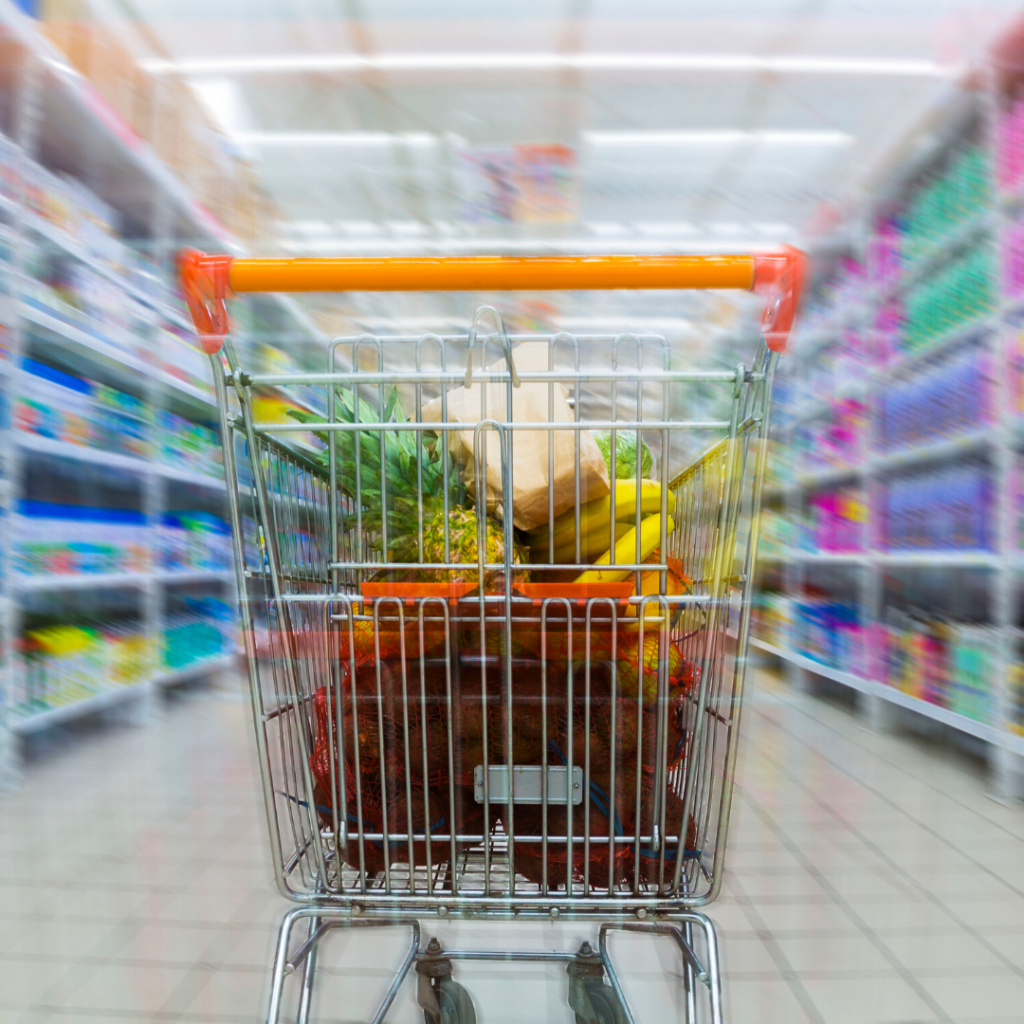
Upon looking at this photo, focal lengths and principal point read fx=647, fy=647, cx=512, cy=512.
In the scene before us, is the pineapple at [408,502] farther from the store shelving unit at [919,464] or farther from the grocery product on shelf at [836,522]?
the grocery product on shelf at [836,522]

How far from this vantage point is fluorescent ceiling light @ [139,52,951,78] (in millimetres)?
1031

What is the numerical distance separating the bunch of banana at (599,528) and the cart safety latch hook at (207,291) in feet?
1.04

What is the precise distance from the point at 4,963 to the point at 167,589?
47.4 inches

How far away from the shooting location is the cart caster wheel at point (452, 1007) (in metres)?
0.73

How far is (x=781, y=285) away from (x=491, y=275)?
22 centimetres

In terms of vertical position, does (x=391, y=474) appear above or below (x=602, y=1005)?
above

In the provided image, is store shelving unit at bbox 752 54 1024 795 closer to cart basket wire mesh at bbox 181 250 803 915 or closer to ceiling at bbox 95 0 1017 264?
ceiling at bbox 95 0 1017 264

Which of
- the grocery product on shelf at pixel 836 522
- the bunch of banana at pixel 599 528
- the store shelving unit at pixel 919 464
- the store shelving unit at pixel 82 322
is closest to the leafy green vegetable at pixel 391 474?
the bunch of banana at pixel 599 528

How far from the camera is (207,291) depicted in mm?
488

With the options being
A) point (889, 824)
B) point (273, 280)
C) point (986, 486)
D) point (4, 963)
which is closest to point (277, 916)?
point (4, 963)

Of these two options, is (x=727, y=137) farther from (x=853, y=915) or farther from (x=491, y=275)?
(x=853, y=915)

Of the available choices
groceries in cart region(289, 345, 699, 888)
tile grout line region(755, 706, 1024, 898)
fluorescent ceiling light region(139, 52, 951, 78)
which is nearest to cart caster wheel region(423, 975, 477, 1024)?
groceries in cart region(289, 345, 699, 888)

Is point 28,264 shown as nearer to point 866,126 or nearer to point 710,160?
point 710,160

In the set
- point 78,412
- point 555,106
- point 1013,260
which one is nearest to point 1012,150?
point 1013,260
